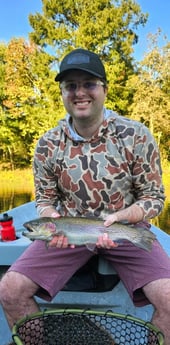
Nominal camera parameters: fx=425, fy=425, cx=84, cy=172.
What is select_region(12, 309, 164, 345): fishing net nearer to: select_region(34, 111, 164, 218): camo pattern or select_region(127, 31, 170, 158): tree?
select_region(34, 111, 164, 218): camo pattern

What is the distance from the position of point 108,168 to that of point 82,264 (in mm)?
501

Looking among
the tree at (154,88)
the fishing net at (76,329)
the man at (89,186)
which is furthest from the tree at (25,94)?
the fishing net at (76,329)

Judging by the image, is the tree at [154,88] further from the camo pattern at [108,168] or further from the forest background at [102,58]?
the camo pattern at [108,168]

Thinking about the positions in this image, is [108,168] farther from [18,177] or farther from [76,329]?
[18,177]

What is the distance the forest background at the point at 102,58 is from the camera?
18.2 metres

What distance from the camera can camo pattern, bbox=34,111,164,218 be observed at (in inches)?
85.4

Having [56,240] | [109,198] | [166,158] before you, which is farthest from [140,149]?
[166,158]

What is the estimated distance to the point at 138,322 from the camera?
5.41 ft

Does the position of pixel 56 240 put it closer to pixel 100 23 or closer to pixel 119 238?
pixel 119 238

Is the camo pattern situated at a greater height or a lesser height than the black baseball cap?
lesser

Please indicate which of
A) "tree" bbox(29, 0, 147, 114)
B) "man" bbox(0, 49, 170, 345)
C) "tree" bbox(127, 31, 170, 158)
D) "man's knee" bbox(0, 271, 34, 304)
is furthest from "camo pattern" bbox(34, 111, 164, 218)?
"tree" bbox(29, 0, 147, 114)

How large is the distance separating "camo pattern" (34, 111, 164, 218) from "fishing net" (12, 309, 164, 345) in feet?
1.77

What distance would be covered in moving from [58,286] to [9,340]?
76 cm

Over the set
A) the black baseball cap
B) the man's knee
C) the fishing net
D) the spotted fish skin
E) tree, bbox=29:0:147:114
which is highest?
tree, bbox=29:0:147:114
